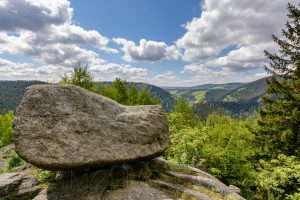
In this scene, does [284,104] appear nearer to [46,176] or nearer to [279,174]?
[279,174]

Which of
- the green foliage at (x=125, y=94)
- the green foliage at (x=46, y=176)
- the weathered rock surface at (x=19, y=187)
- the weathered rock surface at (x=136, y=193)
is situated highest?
the green foliage at (x=125, y=94)

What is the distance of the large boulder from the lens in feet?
34.7

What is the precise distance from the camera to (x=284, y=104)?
22000 millimetres

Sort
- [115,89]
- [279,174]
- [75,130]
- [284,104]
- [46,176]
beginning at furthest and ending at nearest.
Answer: [115,89], [284,104], [46,176], [279,174], [75,130]

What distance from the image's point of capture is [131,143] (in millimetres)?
12766

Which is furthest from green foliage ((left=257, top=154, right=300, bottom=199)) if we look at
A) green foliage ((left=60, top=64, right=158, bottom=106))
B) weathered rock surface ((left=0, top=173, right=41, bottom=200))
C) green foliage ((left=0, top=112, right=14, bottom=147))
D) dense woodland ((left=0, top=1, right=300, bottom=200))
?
green foliage ((left=0, top=112, right=14, bottom=147))

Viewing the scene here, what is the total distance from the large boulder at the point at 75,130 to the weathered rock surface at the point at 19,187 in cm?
389

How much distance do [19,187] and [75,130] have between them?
18.6 feet

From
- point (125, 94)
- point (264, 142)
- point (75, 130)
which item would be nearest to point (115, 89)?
point (125, 94)

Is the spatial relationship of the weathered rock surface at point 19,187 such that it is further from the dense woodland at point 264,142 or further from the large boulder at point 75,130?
the dense woodland at point 264,142

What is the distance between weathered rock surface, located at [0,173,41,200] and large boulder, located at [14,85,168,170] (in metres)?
3.89

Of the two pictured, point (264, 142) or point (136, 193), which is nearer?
point (136, 193)

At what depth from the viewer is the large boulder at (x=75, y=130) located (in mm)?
10562

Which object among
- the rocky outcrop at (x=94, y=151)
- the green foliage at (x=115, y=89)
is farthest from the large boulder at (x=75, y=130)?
the green foliage at (x=115, y=89)
